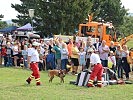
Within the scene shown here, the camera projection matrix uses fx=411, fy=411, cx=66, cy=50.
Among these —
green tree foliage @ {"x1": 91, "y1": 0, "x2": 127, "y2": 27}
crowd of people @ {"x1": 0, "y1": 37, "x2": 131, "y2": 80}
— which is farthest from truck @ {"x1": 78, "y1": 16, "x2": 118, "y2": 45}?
green tree foliage @ {"x1": 91, "y1": 0, "x2": 127, "y2": 27}

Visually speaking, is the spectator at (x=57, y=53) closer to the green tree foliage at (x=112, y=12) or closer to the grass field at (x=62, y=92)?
the grass field at (x=62, y=92)

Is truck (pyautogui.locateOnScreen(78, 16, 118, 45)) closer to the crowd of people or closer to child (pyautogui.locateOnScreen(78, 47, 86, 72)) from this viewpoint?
the crowd of people

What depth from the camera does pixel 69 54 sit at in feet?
71.0

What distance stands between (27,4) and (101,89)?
60195mm

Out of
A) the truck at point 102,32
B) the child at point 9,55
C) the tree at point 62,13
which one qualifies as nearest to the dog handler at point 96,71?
the child at point 9,55

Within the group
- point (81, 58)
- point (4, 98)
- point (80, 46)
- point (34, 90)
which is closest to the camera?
point (4, 98)

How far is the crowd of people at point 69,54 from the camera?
19.3 m

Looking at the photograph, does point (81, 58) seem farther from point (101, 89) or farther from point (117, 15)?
point (117, 15)

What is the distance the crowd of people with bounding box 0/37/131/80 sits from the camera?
1931 centimetres

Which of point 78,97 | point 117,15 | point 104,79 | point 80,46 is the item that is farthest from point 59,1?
point 78,97

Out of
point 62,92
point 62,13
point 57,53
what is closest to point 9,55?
point 57,53

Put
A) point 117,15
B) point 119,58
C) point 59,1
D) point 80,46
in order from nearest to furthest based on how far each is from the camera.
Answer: point 119,58
point 80,46
point 59,1
point 117,15

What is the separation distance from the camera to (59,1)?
48.9m

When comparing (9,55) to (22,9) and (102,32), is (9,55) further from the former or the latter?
(22,9)
